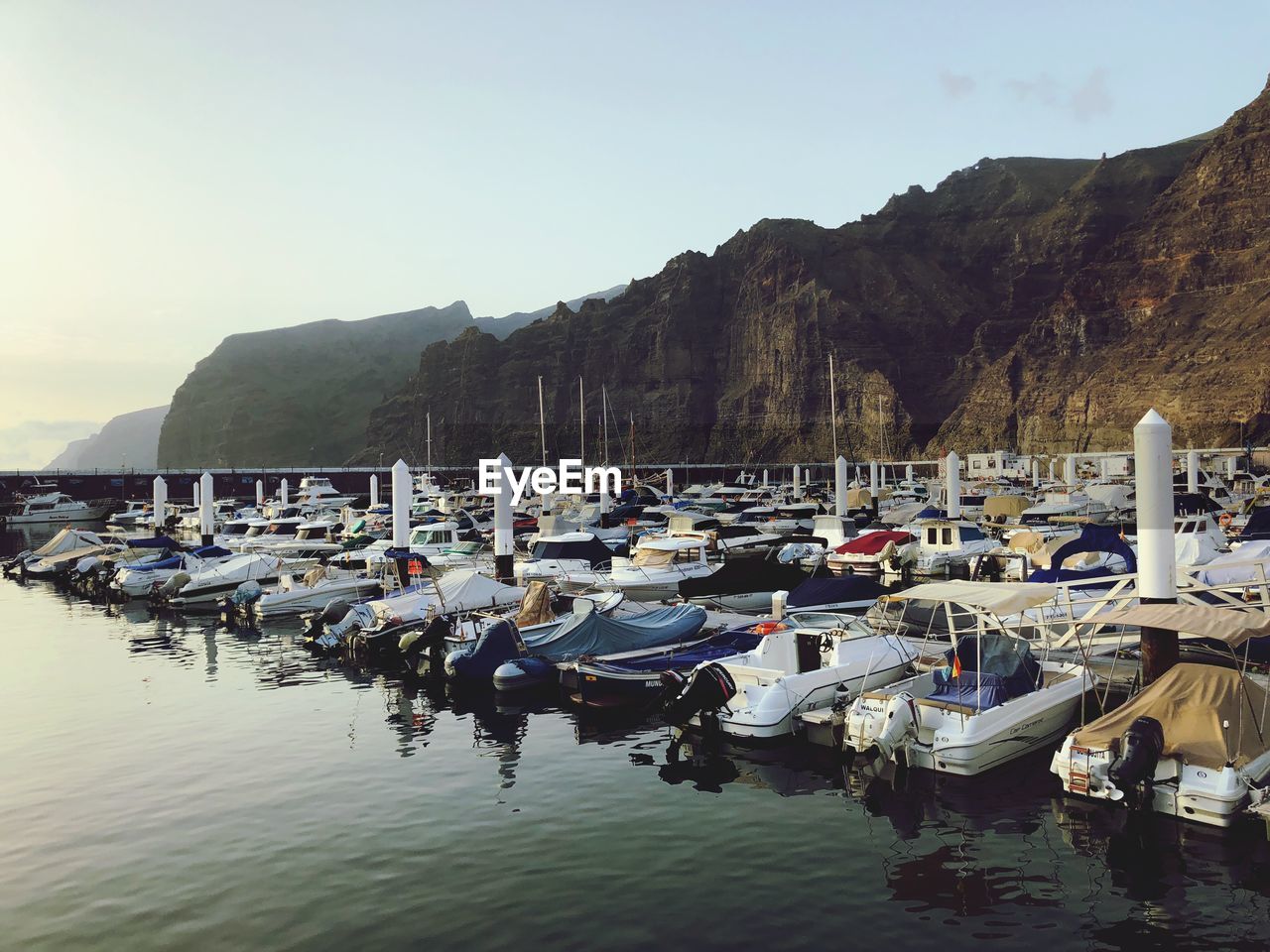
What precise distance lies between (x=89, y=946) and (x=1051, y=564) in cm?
3397

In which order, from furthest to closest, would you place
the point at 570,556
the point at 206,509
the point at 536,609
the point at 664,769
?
1. the point at 206,509
2. the point at 570,556
3. the point at 536,609
4. the point at 664,769

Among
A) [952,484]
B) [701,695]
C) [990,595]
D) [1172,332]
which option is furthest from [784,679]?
[1172,332]

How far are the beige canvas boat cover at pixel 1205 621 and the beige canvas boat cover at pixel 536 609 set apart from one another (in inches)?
732

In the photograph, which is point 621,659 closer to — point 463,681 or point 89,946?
point 463,681

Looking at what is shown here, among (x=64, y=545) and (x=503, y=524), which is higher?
(x=503, y=524)

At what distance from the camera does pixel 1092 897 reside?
1286 cm

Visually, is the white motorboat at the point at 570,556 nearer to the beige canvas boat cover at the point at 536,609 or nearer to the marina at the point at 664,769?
the marina at the point at 664,769

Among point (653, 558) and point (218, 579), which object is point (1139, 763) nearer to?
point (653, 558)

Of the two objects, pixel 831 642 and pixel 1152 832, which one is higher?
pixel 831 642

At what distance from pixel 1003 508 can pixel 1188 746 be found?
196 feet

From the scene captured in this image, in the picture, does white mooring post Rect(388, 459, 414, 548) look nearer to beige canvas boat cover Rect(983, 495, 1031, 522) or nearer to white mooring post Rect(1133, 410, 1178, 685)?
white mooring post Rect(1133, 410, 1178, 685)

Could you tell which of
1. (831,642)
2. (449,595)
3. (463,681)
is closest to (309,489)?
(449,595)

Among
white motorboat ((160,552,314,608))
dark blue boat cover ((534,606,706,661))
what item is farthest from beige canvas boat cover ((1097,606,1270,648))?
white motorboat ((160,552,314,608))

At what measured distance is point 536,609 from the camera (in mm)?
31703
